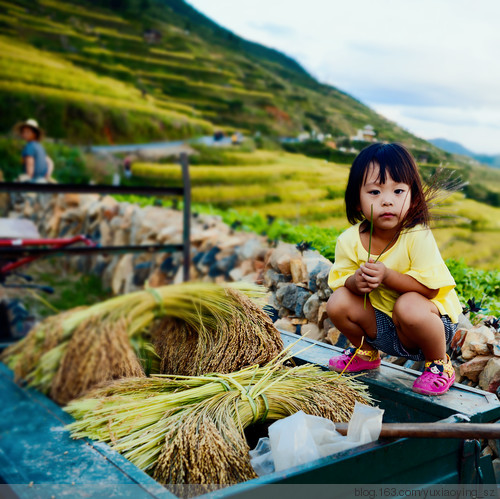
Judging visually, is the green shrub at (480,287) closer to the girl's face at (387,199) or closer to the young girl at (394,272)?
the young girl at (394,272)

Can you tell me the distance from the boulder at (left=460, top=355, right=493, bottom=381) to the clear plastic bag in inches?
28.0

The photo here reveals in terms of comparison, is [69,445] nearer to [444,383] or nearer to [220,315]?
[220,315]

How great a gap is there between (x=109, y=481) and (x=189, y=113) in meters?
11.0

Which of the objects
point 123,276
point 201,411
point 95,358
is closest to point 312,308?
point 201,411

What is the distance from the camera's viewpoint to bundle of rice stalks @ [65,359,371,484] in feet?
4.34

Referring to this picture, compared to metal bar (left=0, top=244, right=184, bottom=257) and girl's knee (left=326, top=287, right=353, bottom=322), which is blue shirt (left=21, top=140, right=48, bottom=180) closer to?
metal bar (left=0, top=244, right=184, bottom=257)

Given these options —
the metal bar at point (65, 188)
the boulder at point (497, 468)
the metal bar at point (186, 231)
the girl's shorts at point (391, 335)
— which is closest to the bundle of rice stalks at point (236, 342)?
the girl's shorts at point (391, 335)

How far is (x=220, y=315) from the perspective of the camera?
1.71 meters

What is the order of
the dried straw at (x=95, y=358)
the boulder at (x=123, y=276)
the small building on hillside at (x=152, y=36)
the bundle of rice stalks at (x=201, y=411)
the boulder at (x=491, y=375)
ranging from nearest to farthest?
the bundle of rice stalks at (x=201, y=411) → the boulder at (x=491, y=375) → the dried straw at (x=95, y=358) → the boulder at (x=123, y=276) → the small building on hillside at (x=152, y=36)

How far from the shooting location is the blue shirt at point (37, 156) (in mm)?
8438

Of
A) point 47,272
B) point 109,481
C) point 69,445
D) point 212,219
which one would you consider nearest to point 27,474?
point 69,445

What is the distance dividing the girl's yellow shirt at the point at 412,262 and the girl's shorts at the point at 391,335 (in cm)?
2

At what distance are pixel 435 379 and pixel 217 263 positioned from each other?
107 inches

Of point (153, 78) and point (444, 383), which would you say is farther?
point (153, 78)
